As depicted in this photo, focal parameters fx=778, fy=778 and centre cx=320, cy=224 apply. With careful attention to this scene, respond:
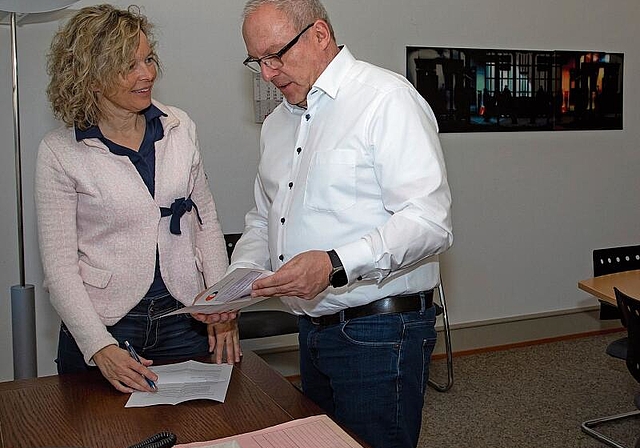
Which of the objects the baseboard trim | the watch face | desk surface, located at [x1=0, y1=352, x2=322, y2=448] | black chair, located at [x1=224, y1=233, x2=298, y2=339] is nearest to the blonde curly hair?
desk surface, located at [x1=0, y1=352, x2=322, y2=448]

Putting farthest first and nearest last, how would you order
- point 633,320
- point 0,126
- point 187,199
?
point 0,126
point 633,320
point 187,199

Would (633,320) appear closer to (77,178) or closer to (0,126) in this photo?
(77,178)

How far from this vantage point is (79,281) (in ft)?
6.70

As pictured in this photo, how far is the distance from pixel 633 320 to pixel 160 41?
2588 mm

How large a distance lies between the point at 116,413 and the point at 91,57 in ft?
3.13

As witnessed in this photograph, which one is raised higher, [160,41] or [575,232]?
[160,41]

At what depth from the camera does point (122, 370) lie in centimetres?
188

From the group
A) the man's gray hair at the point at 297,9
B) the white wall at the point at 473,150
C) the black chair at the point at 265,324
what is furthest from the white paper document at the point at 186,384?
the white wall at the point at 473,150

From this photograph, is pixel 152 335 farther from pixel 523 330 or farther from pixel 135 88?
pixel 523 330

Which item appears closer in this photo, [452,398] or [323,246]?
[323,246]

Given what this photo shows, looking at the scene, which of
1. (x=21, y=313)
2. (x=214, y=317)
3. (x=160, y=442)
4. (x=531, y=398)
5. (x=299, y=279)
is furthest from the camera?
(x=531, y=398)

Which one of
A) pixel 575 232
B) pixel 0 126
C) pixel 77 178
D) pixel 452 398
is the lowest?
pixel 452 398

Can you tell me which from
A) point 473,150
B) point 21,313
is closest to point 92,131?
point 21,313

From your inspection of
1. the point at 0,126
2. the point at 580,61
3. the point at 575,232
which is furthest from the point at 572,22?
the point at 0,126
